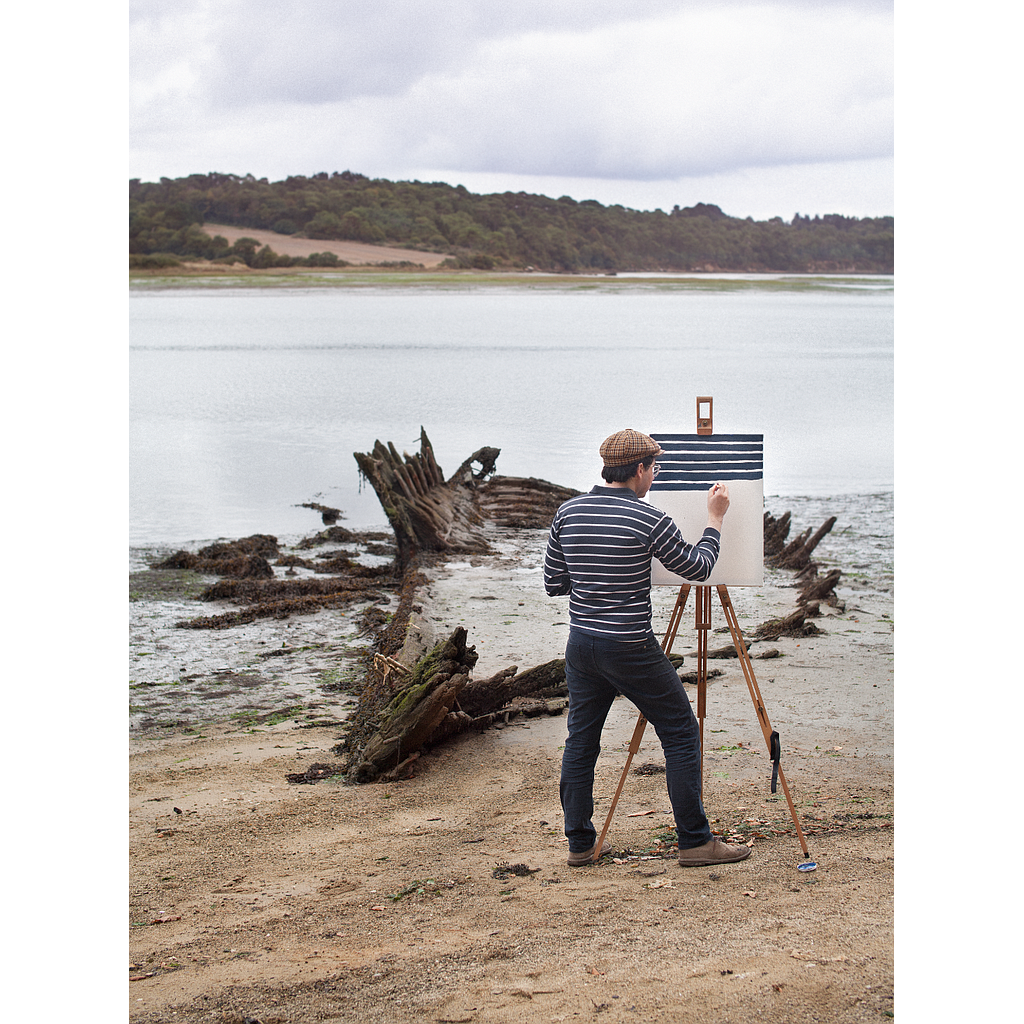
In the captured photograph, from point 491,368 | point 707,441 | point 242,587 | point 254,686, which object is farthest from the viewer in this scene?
point 491,368

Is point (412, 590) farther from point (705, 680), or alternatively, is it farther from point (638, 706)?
point (638, 706)

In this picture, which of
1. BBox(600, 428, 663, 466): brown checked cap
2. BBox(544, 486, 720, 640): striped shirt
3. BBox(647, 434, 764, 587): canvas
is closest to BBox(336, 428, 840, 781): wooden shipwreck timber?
BBox(647, 434, 764, 587): canvas

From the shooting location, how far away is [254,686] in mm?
7934

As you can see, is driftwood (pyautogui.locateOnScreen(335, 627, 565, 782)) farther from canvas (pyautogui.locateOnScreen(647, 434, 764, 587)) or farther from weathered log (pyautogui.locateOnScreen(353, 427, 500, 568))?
weathered log (pyautogui.locateOnScreen(353, 427, 500, 568))

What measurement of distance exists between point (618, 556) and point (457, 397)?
1428 inches

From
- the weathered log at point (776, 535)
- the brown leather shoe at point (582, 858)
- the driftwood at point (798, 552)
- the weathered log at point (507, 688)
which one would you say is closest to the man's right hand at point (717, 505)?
the brown leather shoe at point (582, 858)

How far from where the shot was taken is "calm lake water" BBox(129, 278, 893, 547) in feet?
70.0

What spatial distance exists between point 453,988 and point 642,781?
2153 mm

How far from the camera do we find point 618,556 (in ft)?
12.6

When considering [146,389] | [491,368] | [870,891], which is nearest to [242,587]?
[870,891]

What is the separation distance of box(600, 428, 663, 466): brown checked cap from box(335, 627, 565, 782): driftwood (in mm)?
2250

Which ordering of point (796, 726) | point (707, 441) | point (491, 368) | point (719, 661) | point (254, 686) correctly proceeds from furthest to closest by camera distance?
point (491, 368) < point (254, 686) < point (719, 661) < point (796, 726) < point (707, 441)
